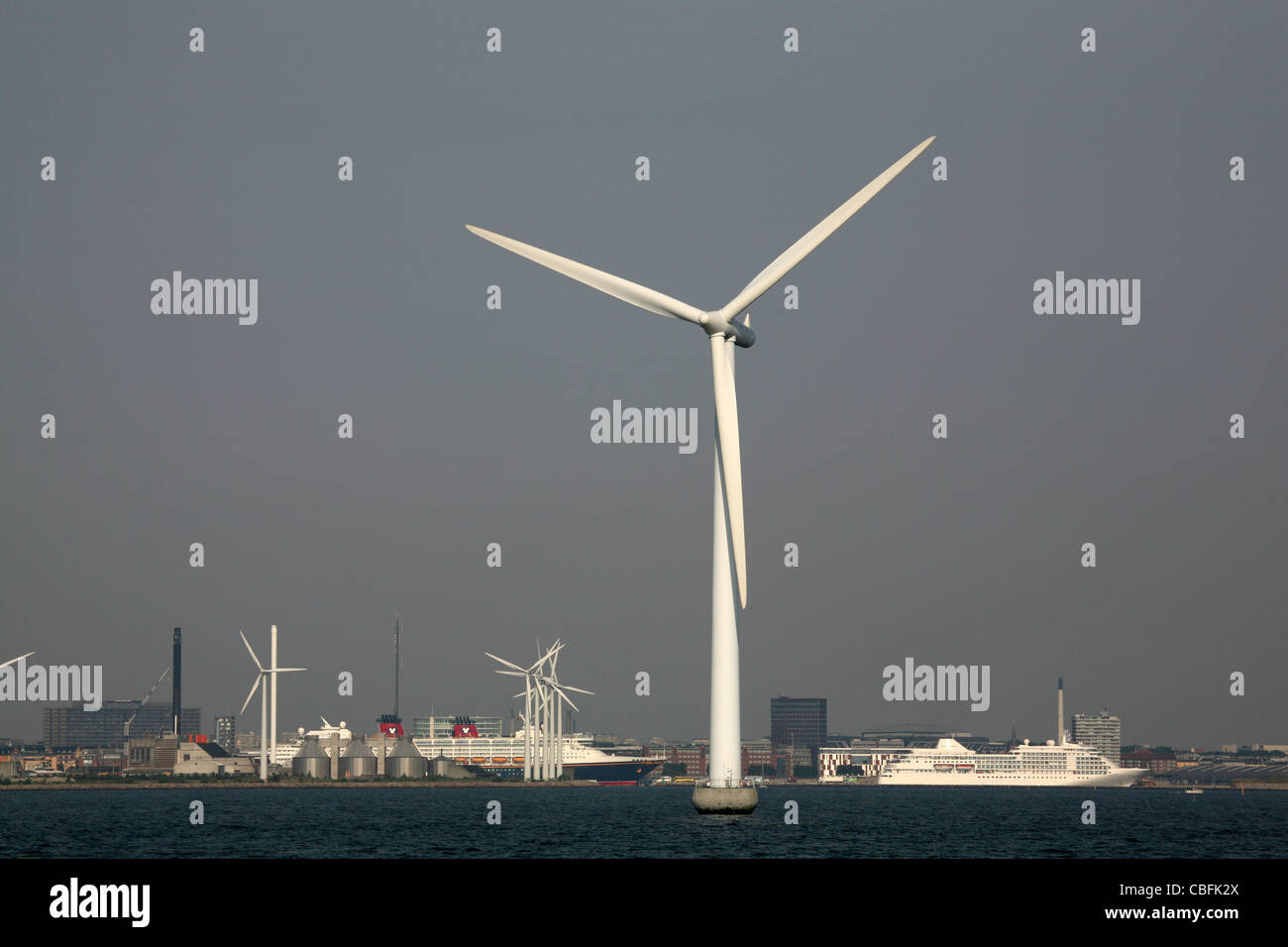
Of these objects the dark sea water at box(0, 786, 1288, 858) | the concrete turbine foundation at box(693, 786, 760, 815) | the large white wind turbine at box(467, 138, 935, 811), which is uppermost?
the large white wind turbine at box(467, 138, 935, 811)

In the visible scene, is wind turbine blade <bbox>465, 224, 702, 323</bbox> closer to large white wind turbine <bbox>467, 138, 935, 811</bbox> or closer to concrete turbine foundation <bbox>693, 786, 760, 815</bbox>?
large white wind turbine <bbox>467, 138, 935, 811</bbox>

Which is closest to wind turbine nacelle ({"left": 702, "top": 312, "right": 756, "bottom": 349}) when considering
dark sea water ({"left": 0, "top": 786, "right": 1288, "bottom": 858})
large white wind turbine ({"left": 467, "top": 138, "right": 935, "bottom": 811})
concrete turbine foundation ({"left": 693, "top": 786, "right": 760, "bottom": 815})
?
large white wind turbine ({"left": 467, "top": 138, "right": 935, "bottom": 811})

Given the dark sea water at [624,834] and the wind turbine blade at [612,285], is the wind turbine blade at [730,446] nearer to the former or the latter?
the wind turbine blade at [612,285]

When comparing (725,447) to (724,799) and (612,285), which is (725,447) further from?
(724,799)

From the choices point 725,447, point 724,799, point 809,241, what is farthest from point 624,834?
point 809,241

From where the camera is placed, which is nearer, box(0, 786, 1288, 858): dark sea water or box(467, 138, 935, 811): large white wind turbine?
box(0, 786, 1288, 858): dark sea water

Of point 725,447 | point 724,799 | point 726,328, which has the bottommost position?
point 724,799

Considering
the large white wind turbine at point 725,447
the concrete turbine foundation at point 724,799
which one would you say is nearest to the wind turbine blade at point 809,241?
the large white wind turbine at point 725,447
